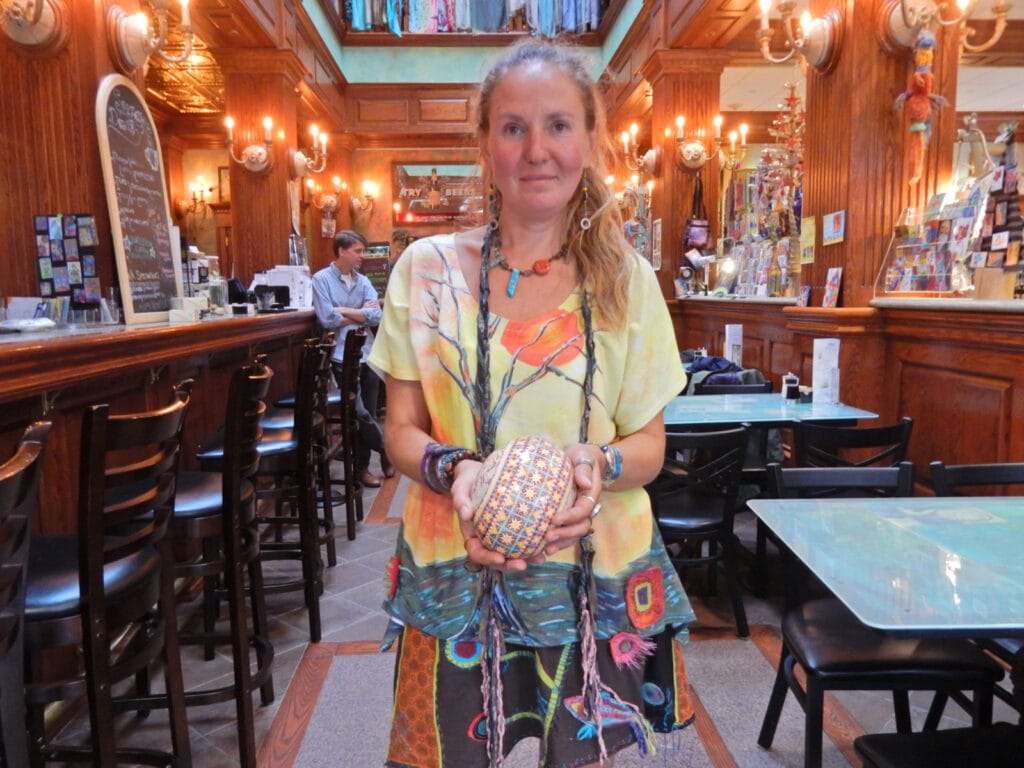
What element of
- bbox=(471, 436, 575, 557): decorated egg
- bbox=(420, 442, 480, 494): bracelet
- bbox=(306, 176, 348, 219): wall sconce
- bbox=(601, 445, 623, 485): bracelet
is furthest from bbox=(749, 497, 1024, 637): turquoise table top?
bbox=(306, 176, 348, 219): wall sconce

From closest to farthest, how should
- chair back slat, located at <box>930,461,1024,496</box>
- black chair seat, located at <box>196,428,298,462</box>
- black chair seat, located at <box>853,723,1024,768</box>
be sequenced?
black chair seat, located at <box>853,723,1024,768</box>
chair back slat, located at <box>930,461,1024,496</box>
black chair seat, located at <box>196,428,298,462</box>

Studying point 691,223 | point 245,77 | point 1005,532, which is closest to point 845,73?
point 1005,532

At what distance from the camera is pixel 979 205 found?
3.05 m

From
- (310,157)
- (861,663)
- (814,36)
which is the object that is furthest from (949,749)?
(310,157)

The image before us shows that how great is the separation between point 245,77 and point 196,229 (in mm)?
6209

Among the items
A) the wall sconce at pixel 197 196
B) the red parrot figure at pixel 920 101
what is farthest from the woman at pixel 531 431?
the wall sconce at pixel 197 196

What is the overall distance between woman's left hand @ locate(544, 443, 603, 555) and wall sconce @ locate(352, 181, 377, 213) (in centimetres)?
1053

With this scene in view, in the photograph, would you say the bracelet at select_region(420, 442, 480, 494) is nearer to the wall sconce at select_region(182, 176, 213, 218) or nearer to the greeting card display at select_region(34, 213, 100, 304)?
the greeting card display at select_region(34, 213, 100, 304)

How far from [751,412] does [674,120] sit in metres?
4.45

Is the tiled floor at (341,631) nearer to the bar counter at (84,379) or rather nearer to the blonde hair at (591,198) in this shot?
the bar counter at (84,379)

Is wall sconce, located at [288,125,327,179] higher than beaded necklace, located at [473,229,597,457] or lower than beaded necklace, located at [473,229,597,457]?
higher

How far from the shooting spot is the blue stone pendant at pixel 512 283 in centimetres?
113

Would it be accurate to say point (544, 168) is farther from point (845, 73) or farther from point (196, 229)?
point (196, 229)

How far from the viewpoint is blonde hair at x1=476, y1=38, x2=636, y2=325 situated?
1.11 meters
